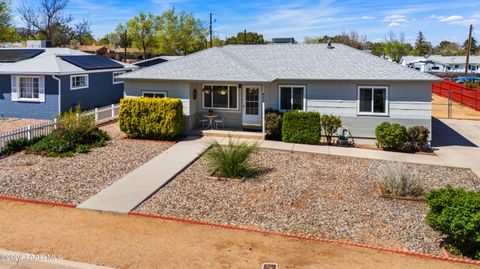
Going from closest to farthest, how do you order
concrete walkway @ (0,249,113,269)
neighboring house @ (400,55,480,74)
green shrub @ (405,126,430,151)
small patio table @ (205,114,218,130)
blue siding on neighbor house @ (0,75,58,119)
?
concrete walkway @ (0,249,113,269) < green shrub @ (405,126,430,151) < small patio table @ (205,114,218,130) < blue siding on neighbor house @ (0,75,58,119) < neighboring house @ (400,55,480,74)

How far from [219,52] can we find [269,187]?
40.2 ft

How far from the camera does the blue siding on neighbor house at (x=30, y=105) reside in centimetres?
2300

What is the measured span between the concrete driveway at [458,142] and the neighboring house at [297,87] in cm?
174

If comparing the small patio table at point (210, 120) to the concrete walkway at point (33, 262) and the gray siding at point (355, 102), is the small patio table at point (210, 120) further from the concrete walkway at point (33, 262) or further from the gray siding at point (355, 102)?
the concrete walkway at point (33, 262)

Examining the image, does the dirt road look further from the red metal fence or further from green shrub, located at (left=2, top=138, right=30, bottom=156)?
the red metal fence

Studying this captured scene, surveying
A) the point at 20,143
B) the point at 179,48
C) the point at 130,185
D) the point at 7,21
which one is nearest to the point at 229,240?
the point at 130,185

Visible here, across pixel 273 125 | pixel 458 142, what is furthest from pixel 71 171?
pixel 458 142

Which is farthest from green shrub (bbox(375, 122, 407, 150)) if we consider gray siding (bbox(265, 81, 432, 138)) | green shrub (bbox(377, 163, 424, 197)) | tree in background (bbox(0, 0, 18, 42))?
tree in background (bbox(0, 0, 18, 42))

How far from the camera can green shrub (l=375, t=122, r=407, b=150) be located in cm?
1653

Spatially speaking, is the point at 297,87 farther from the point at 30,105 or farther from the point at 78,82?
the point at 30,105

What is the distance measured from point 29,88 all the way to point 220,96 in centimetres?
1160

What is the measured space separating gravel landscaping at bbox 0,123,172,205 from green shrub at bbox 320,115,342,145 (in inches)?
266

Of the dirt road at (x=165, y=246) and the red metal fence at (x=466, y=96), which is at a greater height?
the red metal fence at (x=466, y=96)

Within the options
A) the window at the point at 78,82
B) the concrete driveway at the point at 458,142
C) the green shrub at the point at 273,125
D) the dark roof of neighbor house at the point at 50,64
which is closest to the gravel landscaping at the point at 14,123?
the dark roof of neighbor house at the point at 50,64
